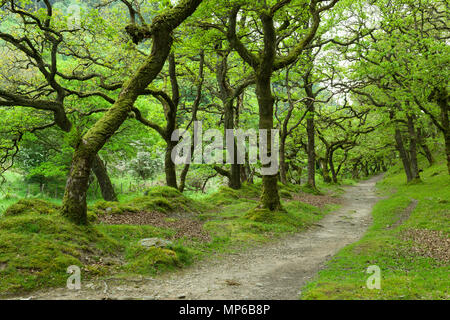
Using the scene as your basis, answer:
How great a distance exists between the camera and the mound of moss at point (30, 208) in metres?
7.97

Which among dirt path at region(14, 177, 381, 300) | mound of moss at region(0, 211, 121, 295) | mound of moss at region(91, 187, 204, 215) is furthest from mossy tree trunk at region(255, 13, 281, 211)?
mound of moss at region(0, 211, 121, 295)

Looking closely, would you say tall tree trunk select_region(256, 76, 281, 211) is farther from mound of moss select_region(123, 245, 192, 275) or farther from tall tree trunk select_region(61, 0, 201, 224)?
mound of moss select_region(123, 245, 192, 275)

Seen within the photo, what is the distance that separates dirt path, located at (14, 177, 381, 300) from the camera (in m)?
5.66

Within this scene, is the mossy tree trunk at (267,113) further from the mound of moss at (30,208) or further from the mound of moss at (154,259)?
the mound of moss at (30,208)

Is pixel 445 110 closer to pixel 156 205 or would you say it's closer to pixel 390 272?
pixel 390 272

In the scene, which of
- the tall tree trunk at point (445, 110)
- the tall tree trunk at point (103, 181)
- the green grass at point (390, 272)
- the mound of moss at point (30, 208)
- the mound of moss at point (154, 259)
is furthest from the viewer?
the tall tree trunk at point (445, 110)

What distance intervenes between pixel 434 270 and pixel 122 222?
9399 millimetres

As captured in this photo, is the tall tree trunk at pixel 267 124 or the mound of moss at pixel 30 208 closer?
the mound of moss at pixel 30 208

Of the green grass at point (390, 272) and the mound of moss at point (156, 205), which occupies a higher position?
the mound of moss at point (156, 205)

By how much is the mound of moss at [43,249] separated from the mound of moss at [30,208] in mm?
25

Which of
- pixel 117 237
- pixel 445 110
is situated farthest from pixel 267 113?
pixel 445 110

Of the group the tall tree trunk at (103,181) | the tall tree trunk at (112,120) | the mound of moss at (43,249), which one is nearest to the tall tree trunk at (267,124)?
the tall tree trunk at (112,120)

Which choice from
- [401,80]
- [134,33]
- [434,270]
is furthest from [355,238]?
[401,80]
